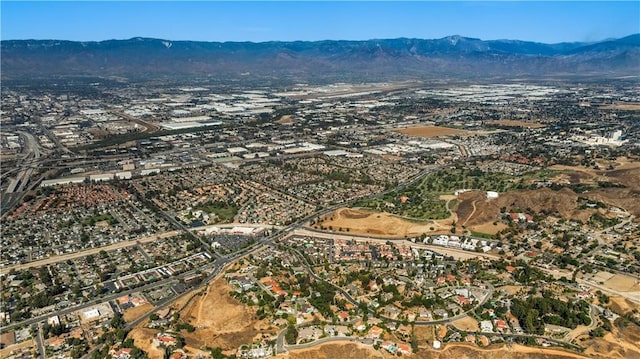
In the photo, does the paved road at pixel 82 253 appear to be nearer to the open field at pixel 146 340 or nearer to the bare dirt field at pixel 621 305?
the open field at pixel 146 340

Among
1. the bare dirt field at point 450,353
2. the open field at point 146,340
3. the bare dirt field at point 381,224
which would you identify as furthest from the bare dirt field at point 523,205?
the open field at point 146,340

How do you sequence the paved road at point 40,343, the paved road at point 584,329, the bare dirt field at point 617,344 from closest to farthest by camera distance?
the bare dirt field at point 617,344, the paved road at point 40,343, the paved road at point 584,329

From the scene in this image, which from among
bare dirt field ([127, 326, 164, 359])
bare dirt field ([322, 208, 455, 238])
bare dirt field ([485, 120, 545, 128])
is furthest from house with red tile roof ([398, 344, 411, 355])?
bare dirt field ([485, 120, 545, 128])

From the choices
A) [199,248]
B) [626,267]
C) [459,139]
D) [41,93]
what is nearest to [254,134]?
[459,139]

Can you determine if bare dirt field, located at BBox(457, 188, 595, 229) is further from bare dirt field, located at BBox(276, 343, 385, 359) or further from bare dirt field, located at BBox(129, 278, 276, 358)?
bare dirt field, located at BBox(129, 278, 276, 358)

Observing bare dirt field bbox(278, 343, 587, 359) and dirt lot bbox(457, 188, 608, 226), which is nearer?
bare dirt field bbox(278, 343, 587, 359)

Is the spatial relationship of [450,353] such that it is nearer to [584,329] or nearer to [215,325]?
[584,329]
